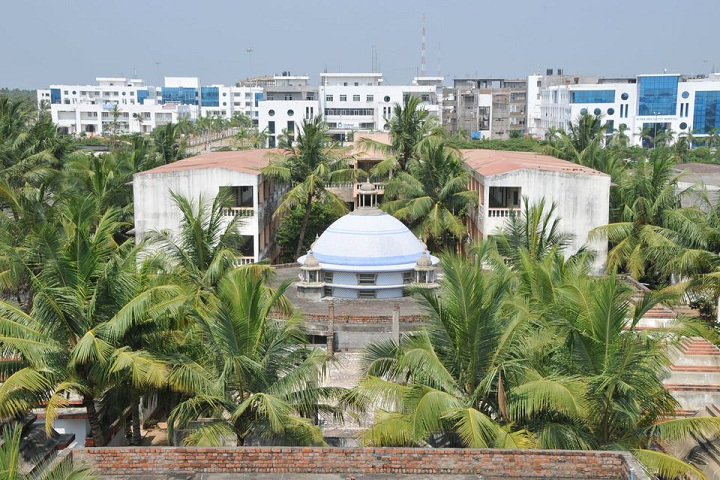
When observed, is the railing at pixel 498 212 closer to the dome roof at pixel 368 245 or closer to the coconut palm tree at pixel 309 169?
the dome roof at pixel 368 245

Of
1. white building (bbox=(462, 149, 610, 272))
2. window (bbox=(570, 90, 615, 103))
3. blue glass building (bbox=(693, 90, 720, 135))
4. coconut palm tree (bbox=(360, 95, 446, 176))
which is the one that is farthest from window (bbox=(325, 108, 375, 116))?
white building (bbox=(462, 149, 610, 272))

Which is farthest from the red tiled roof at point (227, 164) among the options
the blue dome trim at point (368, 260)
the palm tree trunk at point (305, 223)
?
the blue dome trim at point (368, 260)

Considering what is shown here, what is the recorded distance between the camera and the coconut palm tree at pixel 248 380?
1537cm

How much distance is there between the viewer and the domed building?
29.5 metres

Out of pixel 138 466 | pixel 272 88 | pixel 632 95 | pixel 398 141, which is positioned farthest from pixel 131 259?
pixel 632 95

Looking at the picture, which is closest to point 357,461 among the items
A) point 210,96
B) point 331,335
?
point 331,335

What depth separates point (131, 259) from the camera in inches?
694

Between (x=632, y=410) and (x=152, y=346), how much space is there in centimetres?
928

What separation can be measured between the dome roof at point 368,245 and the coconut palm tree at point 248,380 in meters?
13.0

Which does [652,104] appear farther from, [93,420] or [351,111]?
[93,420]

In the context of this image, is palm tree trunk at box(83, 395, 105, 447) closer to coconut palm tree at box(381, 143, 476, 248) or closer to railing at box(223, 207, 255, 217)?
railing at box(223, 207, 255, 217)

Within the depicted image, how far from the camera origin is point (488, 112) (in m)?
135

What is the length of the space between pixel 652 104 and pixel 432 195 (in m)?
85.4

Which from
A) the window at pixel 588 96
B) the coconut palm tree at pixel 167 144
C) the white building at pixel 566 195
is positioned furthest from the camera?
the window at pixel 588 96
